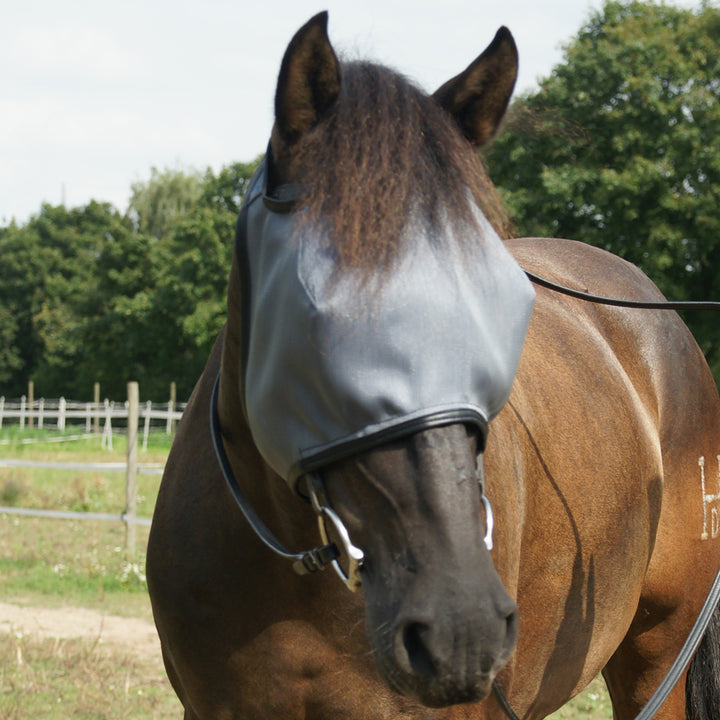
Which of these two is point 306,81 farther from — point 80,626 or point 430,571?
point 80,626

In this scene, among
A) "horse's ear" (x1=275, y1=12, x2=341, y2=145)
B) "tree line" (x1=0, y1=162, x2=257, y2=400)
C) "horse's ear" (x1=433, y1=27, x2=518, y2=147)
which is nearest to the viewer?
"horse's ear" (x1=275, y1=12, x2=341, y2=145)

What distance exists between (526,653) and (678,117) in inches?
797

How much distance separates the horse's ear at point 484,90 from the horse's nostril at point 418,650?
3.01 ft

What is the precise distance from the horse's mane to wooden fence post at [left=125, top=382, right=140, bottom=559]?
24.3ft

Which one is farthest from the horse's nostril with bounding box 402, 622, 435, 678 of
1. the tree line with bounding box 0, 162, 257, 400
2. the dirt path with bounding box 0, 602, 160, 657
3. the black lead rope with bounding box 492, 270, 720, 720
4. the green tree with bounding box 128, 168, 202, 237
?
the green tree with bounding box 128, 168, 202, 237

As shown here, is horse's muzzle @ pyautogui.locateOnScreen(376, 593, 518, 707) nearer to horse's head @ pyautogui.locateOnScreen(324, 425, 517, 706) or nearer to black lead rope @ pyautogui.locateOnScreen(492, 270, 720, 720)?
horse's head @ pyautogui.locateOnScreen(324, 425, 517, 706)

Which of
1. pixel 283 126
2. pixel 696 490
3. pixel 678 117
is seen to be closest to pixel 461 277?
pixel 283 126

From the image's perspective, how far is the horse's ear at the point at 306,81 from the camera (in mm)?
1482

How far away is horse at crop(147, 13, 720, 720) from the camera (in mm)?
1318

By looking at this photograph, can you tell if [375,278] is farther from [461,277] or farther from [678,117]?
[678,117]

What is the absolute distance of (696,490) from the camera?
118 inches

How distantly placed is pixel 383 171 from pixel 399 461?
1.55 feet

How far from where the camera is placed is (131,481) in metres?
8.82

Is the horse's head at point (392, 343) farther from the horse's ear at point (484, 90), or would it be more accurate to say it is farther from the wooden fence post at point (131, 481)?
the wooden fence post at point (131, 481)
